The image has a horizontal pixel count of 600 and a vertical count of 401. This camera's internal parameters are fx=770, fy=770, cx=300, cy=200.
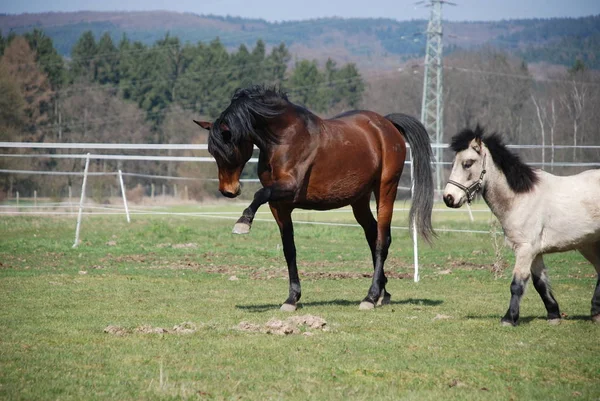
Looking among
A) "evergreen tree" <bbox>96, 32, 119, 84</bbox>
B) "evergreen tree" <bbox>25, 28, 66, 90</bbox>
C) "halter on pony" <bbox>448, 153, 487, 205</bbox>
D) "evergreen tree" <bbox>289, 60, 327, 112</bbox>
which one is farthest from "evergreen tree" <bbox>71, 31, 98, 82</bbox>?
"halter on pony" <bbox>448, 153, 487, 205</bbox>

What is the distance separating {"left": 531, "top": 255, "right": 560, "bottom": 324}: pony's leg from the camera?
7.75 metres

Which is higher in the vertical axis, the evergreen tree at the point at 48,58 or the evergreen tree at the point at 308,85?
the evergreen tree at the point at 48,58

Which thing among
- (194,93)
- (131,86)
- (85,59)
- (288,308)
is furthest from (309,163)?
(85,59)

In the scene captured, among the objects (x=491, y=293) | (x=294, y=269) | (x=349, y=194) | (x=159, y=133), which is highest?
(x=349, y=194)

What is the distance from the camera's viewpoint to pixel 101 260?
13.9 meters

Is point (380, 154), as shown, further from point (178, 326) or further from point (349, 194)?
point (178, 326)

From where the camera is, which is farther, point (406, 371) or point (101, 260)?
point (101, 260)

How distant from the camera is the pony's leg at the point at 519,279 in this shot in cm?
746

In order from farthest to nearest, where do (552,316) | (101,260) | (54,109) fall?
(54,109) < (101,260) < (552,316)

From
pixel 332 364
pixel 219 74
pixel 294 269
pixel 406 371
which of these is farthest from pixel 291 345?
pixel 219 74

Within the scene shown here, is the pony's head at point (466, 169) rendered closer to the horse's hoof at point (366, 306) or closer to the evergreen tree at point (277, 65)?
the horse's hoof at point (366, 306)

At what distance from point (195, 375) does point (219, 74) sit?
79.2 metres

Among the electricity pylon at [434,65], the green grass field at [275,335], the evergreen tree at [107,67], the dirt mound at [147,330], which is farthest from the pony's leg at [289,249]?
the evergreen tree at [107,67]

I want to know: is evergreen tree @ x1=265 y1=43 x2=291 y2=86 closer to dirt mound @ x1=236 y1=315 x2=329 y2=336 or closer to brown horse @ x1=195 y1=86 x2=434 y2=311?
brown horse @ x1=195 y1=86 x2=434 y2=311
